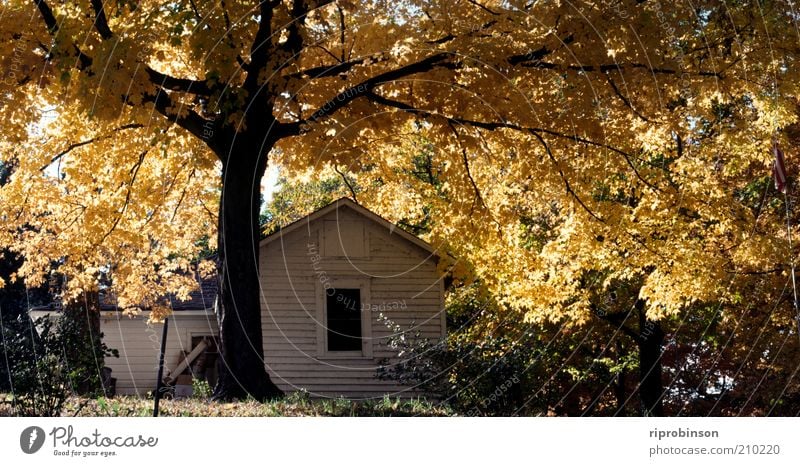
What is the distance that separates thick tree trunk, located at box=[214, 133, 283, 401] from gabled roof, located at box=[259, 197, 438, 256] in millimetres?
4781

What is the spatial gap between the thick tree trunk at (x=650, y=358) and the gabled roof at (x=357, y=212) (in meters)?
6.95

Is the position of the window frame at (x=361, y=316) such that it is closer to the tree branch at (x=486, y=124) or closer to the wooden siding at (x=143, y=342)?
the wooden siding at (x=143, y=342)

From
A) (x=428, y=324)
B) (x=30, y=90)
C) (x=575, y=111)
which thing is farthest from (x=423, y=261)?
(x=30, y=90)

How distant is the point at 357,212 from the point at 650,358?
9.31 m

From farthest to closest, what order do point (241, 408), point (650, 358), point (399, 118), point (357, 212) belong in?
point (650, 358), point (357, 212), point (399, 118), point (241, 408)

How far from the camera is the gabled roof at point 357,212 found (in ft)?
56.0

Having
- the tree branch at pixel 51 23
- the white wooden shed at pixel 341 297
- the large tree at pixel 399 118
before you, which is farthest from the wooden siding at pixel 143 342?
the tree branch at pixel 51 23

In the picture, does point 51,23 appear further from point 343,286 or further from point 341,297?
point 341,297

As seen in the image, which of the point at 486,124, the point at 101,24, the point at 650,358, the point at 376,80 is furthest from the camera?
the point at 650,358

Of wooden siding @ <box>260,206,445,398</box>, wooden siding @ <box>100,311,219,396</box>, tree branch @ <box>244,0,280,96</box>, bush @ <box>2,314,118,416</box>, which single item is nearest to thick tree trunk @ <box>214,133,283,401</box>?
tree branch @ <box>244,0,280,96</box>

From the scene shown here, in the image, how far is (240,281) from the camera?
11.8 m

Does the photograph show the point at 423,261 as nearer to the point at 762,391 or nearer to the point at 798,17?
the point at 762,391

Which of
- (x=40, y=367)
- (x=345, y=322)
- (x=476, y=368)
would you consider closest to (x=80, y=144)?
(x=345, y=322)

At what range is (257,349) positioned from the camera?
11.8m
